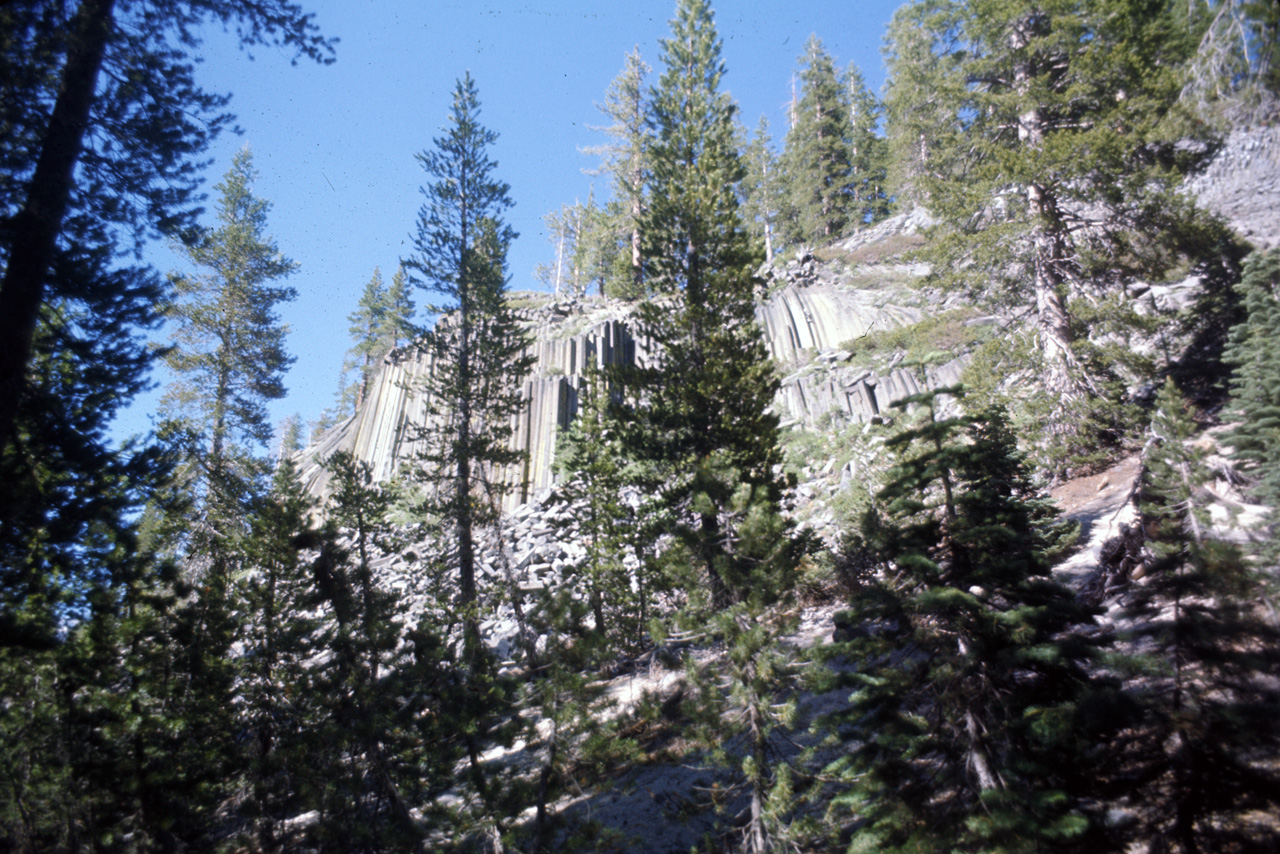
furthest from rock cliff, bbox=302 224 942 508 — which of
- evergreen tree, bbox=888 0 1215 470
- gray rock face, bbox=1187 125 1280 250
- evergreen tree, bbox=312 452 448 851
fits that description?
evergreen tree, bbox=312 452 448 851

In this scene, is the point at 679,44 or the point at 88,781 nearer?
the point at 88,781

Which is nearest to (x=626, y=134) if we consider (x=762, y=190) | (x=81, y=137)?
(x=762, y=190)

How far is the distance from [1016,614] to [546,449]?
24437 mm

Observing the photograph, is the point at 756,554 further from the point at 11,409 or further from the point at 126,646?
the point at 126,646

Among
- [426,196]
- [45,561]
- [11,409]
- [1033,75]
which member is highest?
[426,196]

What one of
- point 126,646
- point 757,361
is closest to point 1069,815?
point 757,361

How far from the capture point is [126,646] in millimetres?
7711

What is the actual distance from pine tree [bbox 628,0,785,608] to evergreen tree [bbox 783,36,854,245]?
24554 mm

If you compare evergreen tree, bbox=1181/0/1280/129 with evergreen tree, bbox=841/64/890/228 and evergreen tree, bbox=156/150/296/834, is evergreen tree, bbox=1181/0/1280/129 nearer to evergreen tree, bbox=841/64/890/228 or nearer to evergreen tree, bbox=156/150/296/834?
evergreen tree, bbox=156/150/296/834

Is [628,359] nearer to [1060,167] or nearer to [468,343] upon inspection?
[468,343]

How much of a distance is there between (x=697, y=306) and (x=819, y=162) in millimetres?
31438

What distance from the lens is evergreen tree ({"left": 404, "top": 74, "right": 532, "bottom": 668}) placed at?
15203mm

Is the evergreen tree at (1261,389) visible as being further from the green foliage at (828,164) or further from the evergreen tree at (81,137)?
the green foliage at (828,164)

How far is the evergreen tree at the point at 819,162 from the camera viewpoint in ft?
121
